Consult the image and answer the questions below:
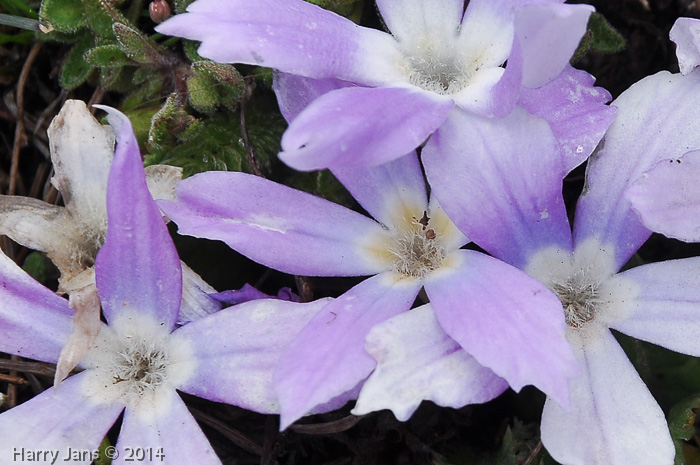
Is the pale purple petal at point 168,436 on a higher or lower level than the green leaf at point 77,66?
lower

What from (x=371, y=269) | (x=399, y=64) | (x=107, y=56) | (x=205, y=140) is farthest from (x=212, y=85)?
(x=371, y=269)

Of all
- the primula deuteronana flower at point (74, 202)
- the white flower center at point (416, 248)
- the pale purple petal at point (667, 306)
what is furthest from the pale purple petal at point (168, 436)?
the pale purple petal at point (667, 306)

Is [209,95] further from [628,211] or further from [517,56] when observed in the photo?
[628,211]

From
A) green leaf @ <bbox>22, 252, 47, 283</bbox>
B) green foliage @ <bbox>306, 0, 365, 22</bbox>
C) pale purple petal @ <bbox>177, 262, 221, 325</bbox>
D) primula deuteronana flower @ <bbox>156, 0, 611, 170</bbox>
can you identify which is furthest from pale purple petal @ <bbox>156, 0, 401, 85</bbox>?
green leaf @ <bbox>22, 252, 47, 283</bbox>

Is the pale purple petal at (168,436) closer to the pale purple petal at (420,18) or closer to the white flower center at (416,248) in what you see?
the white flower center at (416,248)

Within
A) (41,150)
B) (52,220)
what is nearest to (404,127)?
(52,220)
